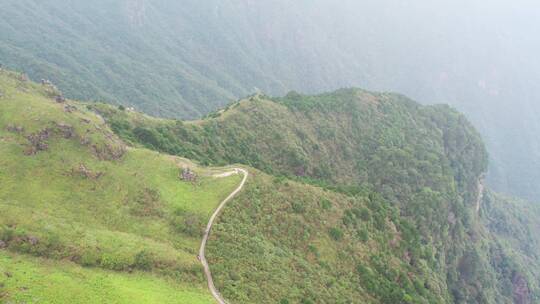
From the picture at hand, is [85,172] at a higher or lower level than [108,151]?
lower

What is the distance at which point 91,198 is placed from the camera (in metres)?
64.4

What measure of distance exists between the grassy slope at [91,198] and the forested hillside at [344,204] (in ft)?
21.1

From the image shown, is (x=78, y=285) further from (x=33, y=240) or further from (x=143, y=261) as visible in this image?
(x=143, y=261)

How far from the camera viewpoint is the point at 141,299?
4988 centimetres

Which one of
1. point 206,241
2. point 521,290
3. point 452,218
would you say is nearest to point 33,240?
point 206,241

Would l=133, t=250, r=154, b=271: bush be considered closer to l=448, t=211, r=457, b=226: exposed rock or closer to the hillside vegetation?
the hillside vegetation

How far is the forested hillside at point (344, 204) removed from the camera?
70250mm

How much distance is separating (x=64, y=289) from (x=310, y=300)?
33.3m

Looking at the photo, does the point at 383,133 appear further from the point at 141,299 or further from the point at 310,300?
the point at 141,299

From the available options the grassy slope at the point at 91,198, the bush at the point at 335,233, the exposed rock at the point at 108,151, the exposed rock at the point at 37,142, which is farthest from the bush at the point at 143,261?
the bush at the point at 335,233

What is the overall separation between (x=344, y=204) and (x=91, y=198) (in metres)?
51.2

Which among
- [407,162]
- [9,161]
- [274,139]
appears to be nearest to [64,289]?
[9,161]

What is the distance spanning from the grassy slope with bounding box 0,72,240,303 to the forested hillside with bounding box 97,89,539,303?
642cm

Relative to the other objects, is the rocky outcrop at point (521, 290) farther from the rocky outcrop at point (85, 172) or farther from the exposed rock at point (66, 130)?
the exposed rock at point (66, 130)
